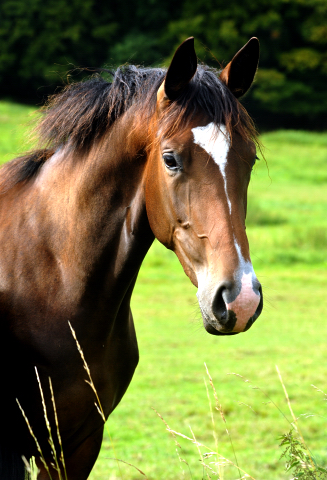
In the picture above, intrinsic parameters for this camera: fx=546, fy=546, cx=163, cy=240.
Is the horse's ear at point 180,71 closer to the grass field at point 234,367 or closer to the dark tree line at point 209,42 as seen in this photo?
the grass field at point 234,367

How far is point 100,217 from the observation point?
219 centimetres

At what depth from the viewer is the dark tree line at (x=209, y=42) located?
33.2 meters

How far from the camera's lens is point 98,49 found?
3406 centimetres

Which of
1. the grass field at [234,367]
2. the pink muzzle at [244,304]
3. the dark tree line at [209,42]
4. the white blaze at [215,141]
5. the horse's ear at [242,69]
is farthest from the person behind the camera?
the dark tree line at [209,42]

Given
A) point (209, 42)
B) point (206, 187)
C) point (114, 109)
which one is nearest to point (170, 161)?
point (206, 187)

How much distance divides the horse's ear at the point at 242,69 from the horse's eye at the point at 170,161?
0.44 metres

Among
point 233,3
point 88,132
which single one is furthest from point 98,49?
point 88,132

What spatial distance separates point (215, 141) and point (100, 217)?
0.58 metres

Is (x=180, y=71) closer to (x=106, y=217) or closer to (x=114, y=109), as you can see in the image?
(x=114, y=109)

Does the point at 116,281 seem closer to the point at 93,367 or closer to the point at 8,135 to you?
the point at 93,367

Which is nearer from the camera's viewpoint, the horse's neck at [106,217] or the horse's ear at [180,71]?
the horse's ear at [180,71]

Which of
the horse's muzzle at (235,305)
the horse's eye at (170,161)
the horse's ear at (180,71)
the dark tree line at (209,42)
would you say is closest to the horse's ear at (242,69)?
the horse's ear at (180,71)

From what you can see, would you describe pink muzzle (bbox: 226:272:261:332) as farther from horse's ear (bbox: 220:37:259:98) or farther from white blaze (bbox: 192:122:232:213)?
horse's ear (bbox: 220:37:259:98)

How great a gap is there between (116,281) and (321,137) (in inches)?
995
